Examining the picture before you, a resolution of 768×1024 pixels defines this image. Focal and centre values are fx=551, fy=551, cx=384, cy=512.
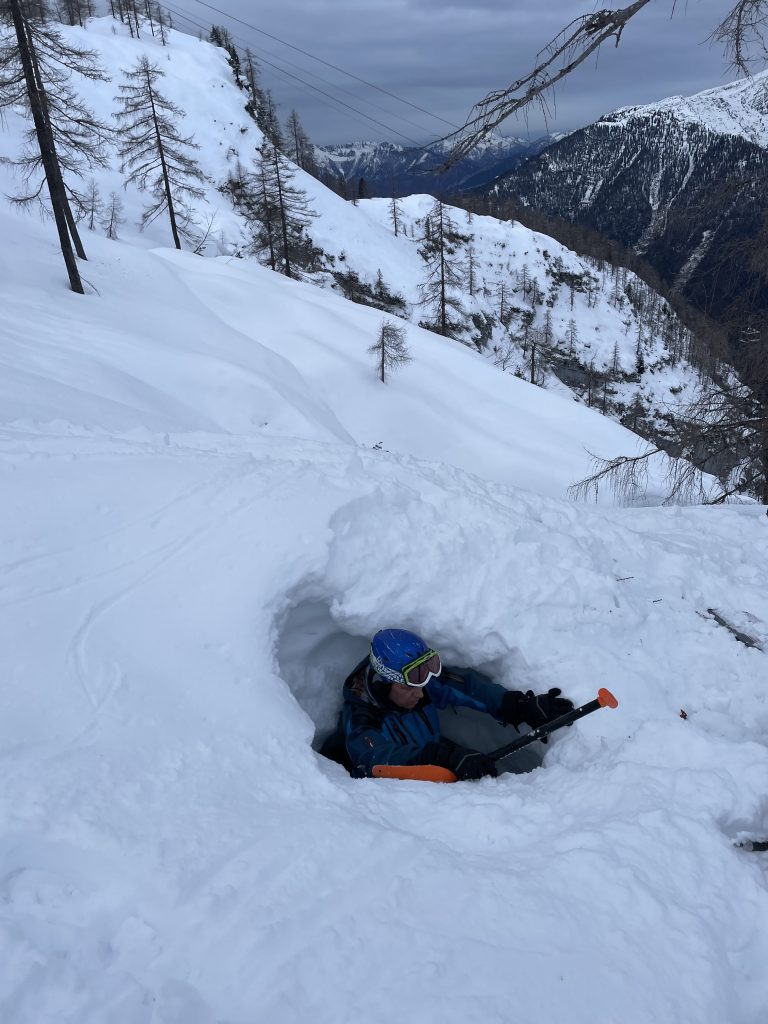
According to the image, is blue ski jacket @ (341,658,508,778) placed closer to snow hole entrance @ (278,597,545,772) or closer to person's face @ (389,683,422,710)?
person's face @ (389,683,422,710)

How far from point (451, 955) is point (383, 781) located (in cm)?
137

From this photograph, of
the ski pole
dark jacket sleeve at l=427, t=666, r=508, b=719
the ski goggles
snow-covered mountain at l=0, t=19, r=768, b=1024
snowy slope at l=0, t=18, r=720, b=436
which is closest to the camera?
snow-covered mountain at l=0, t=19, r=768, b=1024

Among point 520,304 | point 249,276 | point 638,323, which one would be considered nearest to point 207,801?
point 249,276

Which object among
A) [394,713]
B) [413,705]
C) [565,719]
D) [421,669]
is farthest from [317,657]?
[565,719]

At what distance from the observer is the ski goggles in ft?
14.7

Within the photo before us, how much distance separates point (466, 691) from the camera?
5.18m

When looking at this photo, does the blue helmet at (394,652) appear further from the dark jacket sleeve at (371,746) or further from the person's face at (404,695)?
the dark jacket sleeve at (371,746)

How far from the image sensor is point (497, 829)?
3426 mm

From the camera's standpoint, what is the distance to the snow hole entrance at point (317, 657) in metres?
5.02

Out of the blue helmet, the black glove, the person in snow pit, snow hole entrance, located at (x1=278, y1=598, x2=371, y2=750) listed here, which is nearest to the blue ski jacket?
the person in snow pit

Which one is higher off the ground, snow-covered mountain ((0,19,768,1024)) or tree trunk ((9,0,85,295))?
tree trunk ((9,0,85,295))

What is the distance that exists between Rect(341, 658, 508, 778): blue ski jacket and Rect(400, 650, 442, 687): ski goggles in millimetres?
445

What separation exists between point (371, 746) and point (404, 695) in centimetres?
49

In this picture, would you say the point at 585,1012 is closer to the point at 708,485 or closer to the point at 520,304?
the point at 708,485
